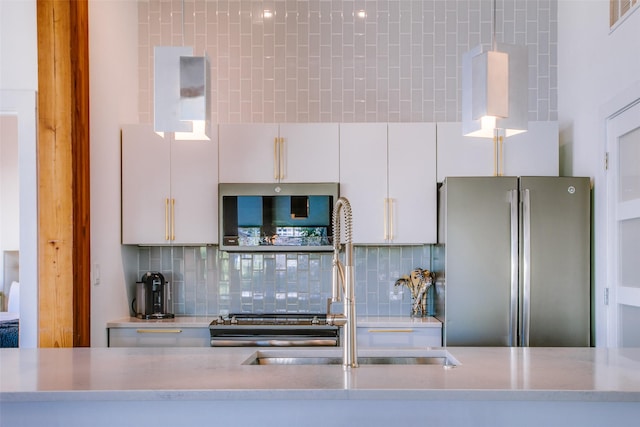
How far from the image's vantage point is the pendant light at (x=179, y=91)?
74.9 inches

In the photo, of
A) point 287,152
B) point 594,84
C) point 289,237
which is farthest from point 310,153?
point 594,84

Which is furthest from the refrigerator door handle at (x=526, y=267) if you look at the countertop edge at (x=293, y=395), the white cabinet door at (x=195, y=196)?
the white cabinet door at (x=195, y=196)

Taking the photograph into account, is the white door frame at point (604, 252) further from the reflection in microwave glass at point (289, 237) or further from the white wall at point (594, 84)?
the reflection in microwave glass at point (289, 237)

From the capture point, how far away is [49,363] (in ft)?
6.13

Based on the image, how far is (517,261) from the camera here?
3205 millimetres

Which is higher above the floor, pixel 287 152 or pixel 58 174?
pixel 287 152

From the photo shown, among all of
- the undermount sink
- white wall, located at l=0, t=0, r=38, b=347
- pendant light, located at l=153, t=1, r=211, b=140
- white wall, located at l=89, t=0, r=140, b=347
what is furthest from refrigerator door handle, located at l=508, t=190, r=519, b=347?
white wall, located at l=0, t=0, r=38, b=347

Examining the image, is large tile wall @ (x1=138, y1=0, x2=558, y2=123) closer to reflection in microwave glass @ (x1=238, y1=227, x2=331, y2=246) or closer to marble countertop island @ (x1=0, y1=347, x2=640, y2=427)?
reflection in microwave glass @ (x1=238, y1=227, x2=331, y2=246)

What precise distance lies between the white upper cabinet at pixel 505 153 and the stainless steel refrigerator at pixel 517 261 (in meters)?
0.31

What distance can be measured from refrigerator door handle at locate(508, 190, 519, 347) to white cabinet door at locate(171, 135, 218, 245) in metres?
1.91

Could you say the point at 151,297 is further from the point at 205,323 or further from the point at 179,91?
the point at 179,91

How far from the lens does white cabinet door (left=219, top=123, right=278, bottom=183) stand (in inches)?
142

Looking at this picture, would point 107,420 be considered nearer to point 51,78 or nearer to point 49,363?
point 49,363

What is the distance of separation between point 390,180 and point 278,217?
2.60ft
